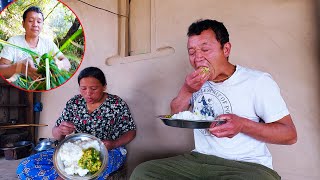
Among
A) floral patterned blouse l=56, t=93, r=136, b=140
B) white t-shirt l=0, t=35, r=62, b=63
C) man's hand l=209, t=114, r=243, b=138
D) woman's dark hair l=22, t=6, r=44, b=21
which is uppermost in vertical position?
woman's dark hair l=22, t=6, r=44, b=21

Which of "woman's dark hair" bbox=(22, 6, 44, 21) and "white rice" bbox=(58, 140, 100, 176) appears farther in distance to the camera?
"woman's dark hair" bbox=(22, 6, 44, 21)

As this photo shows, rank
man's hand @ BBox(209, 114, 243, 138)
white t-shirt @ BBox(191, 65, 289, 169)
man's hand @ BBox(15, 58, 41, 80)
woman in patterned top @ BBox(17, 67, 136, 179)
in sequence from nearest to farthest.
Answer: man's hand @ BBox(209, 114, 243, 138) → white t-shirt @ BBox(191, 65, 289, 169) → man's hand @ BBox(15, 58, 41, 80) → woman in patterned top @ BBox(17, 67, 136, 179)

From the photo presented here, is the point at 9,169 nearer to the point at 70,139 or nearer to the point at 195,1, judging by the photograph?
the point at 70,139

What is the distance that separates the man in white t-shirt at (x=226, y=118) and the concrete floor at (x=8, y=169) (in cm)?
238

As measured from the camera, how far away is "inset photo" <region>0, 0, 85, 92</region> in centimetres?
179

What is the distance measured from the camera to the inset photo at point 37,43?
179 centimetres

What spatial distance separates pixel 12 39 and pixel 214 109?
1.54m

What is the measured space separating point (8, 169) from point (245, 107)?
326 cm

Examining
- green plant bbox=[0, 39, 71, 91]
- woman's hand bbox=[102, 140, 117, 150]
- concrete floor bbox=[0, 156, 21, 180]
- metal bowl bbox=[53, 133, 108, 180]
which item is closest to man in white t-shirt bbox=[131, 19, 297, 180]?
metal bowl bbox=[53, 133, 108, 180]

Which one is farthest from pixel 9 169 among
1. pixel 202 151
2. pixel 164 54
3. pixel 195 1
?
pixel 195 1

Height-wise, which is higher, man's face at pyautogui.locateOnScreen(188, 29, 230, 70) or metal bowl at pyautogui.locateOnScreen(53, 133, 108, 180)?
man's face at pyautogui.locateOnScreen(188, 29, 230, 70)

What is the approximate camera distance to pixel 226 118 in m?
1.13

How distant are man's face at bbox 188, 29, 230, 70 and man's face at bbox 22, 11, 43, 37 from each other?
1.21 m

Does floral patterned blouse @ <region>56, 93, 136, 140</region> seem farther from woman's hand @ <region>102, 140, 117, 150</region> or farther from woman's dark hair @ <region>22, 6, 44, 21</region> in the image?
woman's dark hair @ <region>22, 6, 44, 21</region>
